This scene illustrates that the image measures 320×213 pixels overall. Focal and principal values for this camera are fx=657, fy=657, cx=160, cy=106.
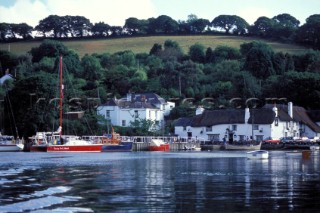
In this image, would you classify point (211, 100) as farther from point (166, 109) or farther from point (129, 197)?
point (129, 197)

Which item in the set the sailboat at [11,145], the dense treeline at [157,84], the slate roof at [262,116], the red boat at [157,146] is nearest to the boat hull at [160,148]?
the red boat at [157,146]

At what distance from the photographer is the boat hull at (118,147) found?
355ft

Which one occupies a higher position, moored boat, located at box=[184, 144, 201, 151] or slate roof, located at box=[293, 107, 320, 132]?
slate roof, located at box=[293, 107, 320, 132]

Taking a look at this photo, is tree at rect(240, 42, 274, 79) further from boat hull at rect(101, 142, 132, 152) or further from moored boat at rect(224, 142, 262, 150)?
boat hull at rect(101, 142, 132, 152)

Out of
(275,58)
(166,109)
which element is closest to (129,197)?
(166,109)

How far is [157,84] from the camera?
170 metres

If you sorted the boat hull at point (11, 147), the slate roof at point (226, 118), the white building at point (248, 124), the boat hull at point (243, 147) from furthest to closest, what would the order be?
the white building at point (248, 124) → the slate roof at point (226, 118) → the boat hull at point (243, 147) → the boat hull at point (11, 147)

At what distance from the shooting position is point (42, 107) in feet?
390

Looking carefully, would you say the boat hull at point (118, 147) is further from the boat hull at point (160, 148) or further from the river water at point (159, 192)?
the river water at point (159, 192)

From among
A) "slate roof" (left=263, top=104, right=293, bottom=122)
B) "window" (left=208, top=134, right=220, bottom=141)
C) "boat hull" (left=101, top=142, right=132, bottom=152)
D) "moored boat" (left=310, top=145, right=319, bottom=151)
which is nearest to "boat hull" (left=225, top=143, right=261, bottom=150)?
"moored boat" (left=310, top=145, right=319, bottom=151)

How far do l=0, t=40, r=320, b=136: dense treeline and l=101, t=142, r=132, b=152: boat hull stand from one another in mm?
13566

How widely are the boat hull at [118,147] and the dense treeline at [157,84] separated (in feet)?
44.5

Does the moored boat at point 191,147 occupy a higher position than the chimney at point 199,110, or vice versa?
the chimney at point 199,110

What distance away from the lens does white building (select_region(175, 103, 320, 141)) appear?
5138 inches
